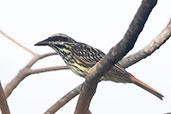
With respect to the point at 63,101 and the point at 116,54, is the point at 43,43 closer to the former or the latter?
the point at 63,101

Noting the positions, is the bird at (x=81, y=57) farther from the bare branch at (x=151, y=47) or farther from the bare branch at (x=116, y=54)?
the bare branch at (x=116, y=54)

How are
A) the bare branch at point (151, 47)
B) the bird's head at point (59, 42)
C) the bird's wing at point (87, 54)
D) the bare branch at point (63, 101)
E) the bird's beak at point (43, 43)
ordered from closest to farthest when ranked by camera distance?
the bare branch at point (151, 47) → the bare branch at point (63, 101) → the bird's beak at point (43, 43) → the bird's head at point (59, 42) → the bird's wing at point (87, 54)

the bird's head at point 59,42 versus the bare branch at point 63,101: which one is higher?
the bird's head at point 59,42

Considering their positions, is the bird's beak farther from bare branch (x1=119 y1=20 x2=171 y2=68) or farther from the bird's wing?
bare branch (x1=119 y1=20 x2=171 y2=68)

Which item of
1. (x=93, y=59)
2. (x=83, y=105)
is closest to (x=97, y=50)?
(x=93, y=59)

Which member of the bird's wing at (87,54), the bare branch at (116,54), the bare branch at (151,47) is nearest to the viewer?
the bare branch at (116,54)

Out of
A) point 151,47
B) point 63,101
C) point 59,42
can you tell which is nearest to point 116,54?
point 151,47

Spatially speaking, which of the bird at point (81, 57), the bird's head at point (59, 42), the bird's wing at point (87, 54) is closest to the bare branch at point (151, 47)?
the bird at point (81, 57)
